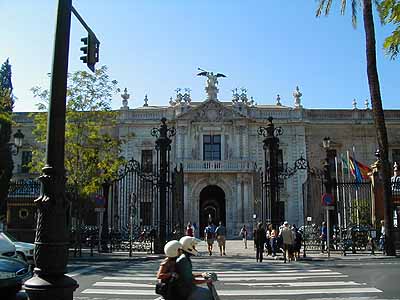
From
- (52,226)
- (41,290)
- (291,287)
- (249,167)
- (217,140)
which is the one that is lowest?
(291,287)

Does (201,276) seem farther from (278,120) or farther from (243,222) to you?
(278,120)

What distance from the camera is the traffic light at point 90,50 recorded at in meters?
8.20

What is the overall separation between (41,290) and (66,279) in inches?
13.4

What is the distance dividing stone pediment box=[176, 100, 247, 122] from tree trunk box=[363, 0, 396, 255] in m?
22.3

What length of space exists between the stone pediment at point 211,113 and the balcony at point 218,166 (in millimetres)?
4248

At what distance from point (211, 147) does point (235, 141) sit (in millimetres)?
2422

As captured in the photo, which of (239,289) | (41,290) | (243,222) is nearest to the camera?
(41,290)

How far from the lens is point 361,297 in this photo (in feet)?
33.7

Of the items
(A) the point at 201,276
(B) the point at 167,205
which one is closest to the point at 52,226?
(A) the point at 201,276

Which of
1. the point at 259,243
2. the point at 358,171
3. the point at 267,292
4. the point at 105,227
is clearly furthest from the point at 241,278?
the point at 358,171

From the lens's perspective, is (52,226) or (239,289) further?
(239,289)

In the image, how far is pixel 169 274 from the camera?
610 cm

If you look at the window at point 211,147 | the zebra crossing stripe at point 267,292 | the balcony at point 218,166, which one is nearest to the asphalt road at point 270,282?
the zebra crossing stripe at point 267,292

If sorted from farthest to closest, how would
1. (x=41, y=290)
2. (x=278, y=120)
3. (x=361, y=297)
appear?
(x=278, y=120) → (x=361, y=297) → (x=41, y=290)
